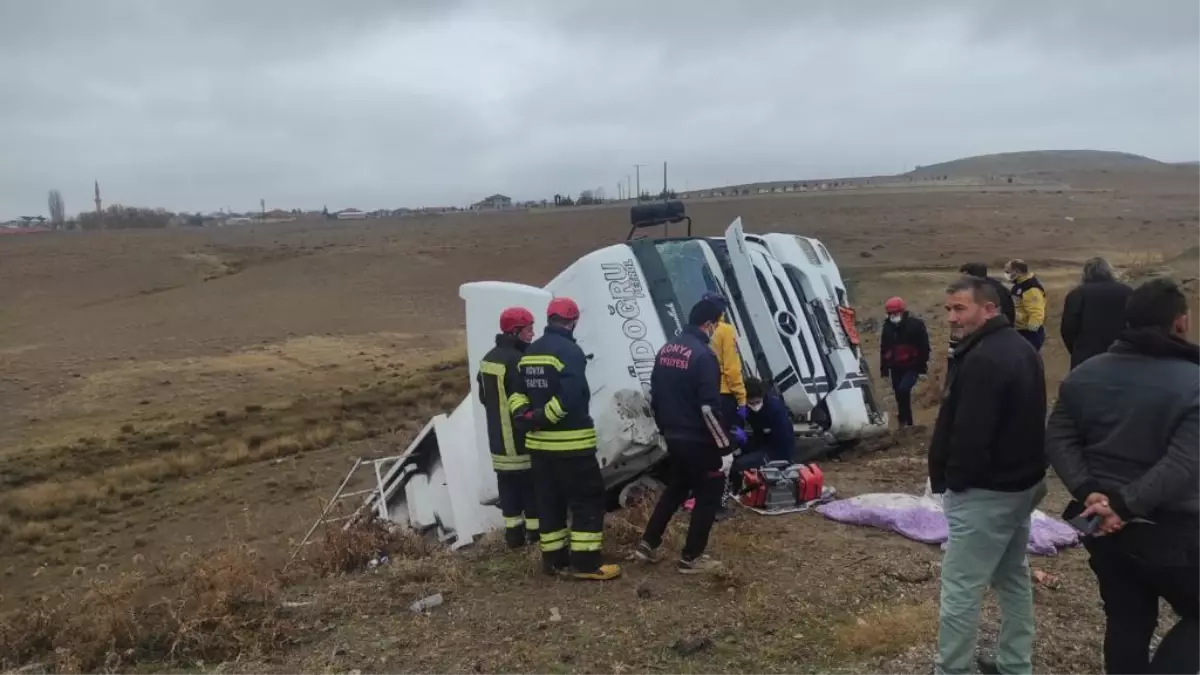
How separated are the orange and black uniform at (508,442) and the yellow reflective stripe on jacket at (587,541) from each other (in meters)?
0.79

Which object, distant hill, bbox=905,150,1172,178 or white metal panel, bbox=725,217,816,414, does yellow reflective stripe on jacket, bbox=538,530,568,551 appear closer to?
white metal panel, bbox=725,217,816,414

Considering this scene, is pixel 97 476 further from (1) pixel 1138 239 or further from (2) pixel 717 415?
(1) pixel 1138 239

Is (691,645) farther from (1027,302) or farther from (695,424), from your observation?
(1027,302)

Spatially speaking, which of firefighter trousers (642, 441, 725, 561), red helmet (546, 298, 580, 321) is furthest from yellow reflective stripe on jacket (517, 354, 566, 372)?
firefighter trousers (642, 441, 725, 561)

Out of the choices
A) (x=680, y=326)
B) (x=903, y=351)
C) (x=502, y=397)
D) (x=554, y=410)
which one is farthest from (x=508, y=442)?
(x=903, y=351)

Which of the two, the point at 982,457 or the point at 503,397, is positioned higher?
the point at 982,457

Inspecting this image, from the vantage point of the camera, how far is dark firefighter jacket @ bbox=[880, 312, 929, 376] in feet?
30.6

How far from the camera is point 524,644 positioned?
468cm

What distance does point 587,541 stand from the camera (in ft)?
18.0

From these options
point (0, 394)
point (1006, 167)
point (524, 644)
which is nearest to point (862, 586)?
point (524, 644)

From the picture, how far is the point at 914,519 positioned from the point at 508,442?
2589 millimetres

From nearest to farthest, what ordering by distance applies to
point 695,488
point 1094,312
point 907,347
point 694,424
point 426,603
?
point 694,424 < point 695,488 < point 426,603 < point 1094,312 < point 907,347

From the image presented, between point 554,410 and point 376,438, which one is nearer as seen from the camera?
point 554,410

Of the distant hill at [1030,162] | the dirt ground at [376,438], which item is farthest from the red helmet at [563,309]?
the distant hill at [1030,162]
